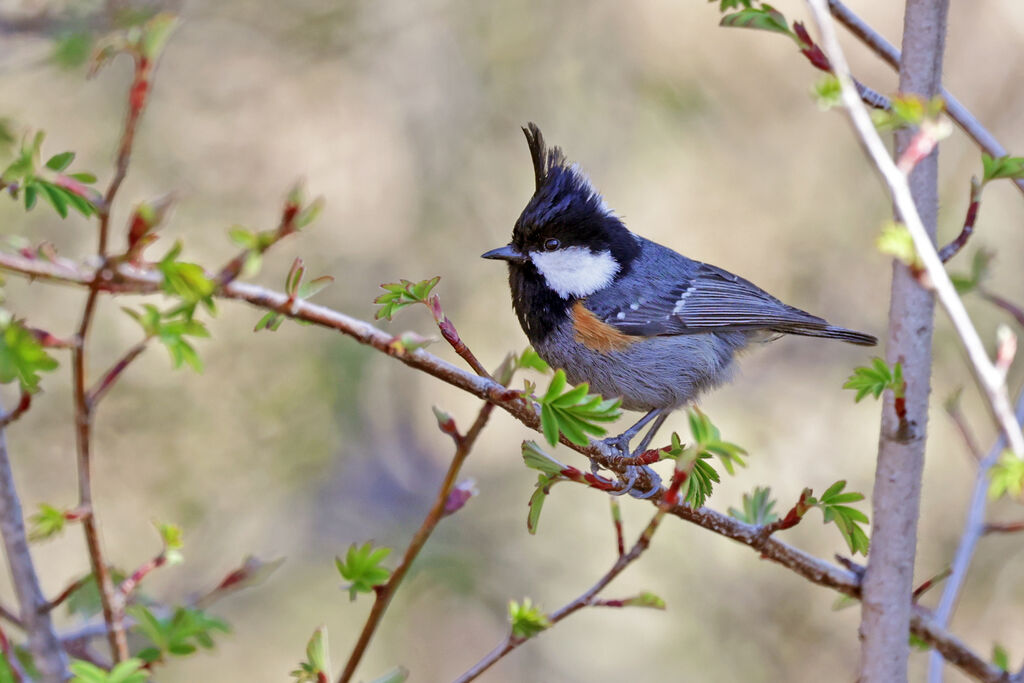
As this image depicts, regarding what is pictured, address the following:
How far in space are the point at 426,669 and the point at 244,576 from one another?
14.6 feet

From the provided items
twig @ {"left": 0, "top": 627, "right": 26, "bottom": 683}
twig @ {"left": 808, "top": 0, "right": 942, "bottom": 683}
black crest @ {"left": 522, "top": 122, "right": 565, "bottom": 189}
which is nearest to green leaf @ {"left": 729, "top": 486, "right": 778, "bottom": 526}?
twig @ {"left": 808, "top": 0, "right": 942, "bottom": 683}

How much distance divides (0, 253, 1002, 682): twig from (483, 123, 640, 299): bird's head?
1145 millimetres

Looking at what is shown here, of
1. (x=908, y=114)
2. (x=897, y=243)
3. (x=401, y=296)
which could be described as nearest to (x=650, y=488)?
(x=401, y=296)

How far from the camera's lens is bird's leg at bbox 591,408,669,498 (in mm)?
2008

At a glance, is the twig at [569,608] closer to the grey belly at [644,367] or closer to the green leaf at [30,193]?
the green leaf at [30,193]

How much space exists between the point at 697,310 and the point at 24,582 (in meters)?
2.44

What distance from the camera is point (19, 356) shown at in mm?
1032

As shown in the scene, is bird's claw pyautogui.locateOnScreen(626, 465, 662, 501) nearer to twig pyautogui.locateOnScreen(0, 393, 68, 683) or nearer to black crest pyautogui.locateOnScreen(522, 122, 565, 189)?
black crest pyautogui.locateOnScreen(522, 122, 565, 189)

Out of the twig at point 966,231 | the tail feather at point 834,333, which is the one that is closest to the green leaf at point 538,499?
the twig at point 966,231

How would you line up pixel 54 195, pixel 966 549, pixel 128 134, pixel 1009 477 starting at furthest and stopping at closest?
pixel 966 549 < pixel 54 195 < pixel 1009 477 < pixel 128 134

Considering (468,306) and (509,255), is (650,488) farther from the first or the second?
(468,306)

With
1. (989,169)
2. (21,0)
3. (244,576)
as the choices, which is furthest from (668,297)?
(21,0)

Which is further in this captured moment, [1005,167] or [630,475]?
[630,475]

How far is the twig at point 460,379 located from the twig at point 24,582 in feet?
1.34
